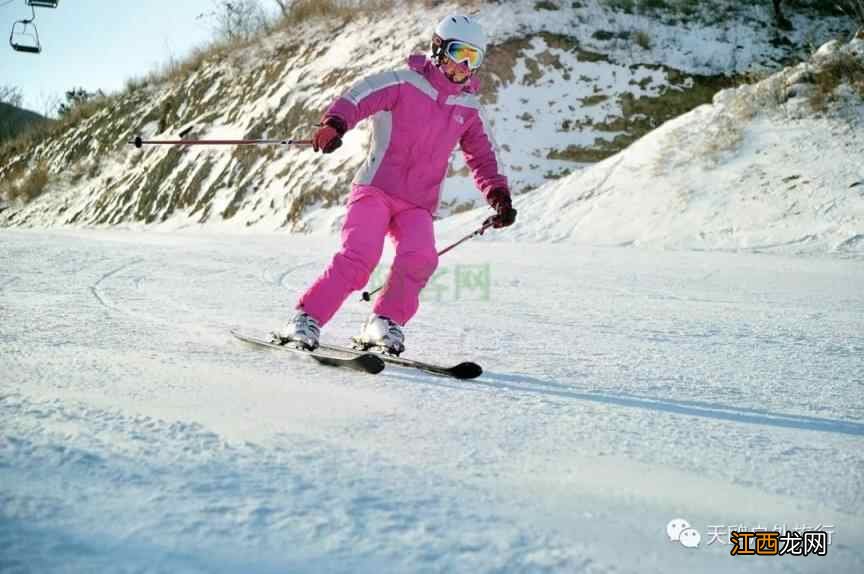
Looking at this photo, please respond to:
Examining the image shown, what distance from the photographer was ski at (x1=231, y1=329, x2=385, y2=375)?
248 cm

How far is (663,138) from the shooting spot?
909cm

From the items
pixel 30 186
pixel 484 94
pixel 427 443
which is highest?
pixel 484 94

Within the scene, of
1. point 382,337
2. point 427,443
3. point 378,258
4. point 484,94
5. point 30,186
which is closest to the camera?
point 427,443

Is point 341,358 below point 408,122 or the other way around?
below

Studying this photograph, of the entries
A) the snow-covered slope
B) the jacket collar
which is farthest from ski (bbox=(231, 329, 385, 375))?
the snow-covered slope

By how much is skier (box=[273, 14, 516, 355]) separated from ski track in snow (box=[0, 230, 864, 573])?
1.10ft

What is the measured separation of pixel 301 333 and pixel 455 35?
161 cm

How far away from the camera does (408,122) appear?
3.21 metres

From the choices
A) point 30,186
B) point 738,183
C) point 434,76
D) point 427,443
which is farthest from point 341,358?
point 30,186

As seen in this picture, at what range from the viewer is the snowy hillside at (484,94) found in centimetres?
1253

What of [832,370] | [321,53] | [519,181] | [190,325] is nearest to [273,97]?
[321,53]

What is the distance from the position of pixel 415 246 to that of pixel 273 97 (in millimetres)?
15001

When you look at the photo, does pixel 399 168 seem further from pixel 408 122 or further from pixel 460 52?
pixel 460 52

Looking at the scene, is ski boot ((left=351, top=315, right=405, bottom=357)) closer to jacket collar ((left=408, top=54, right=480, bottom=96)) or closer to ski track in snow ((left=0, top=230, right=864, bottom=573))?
ski track in snow ((left=0, top=230, right=864, bottom=573))
